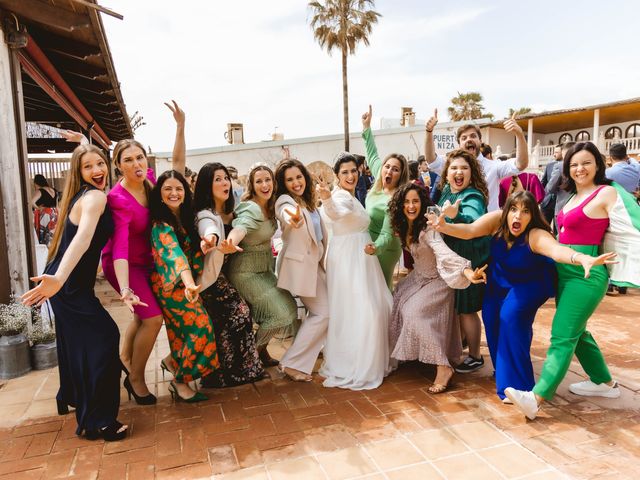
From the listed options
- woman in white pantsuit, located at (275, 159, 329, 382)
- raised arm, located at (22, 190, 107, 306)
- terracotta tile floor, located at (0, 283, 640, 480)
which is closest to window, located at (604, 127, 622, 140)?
terracotta tile floor, located at (0, 283, 640, 480)

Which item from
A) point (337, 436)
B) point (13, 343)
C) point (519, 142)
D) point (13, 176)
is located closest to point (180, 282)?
point (337, 436)

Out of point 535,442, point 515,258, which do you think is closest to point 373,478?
point 535,442

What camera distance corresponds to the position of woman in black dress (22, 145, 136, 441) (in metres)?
2.89

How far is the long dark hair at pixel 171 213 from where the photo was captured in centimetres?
327

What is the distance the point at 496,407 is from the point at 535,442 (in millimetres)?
479

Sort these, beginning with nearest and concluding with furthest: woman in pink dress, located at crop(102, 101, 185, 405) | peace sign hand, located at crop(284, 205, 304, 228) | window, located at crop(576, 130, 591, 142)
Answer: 1. woman in pink dress, located at crop(102, 101, 185, 405)
2. peace sign hand, located at crop(284, 205, 304, 228)
3. window, located at crop(576, 130, 591, 142)

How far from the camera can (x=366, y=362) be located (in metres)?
3.68

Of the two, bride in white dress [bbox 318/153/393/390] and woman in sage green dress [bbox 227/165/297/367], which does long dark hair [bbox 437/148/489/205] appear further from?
woman in sage green dress [bbox 227/165/297/367]

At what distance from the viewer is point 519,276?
3242 mm

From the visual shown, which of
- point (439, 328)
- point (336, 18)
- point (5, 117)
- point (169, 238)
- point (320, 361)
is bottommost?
point (320, 361)

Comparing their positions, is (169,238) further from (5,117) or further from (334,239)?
(5,117)

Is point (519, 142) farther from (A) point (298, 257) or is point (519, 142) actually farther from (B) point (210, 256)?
(B) point (210, 256)

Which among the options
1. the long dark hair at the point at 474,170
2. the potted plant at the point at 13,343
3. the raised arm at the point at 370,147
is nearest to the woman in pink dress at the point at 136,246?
the potted plant at the point at 13,343

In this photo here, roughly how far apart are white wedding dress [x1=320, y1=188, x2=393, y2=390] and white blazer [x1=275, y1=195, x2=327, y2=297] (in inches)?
6.8
